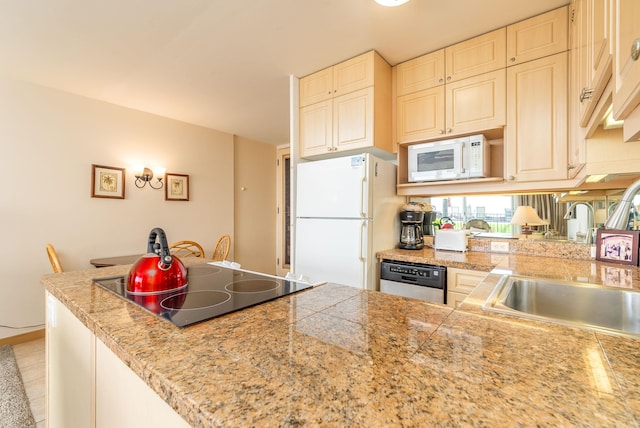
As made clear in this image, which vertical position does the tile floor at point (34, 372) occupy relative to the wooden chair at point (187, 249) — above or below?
below

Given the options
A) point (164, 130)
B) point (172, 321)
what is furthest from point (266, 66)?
point (172, 321)

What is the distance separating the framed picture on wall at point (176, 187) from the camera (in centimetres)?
358

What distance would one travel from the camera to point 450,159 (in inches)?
84.2

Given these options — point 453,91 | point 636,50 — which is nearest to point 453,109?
point 453,91

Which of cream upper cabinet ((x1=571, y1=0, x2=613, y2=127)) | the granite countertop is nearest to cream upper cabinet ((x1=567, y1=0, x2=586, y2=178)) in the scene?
cream upper cabinet ((x1=571, y1=0, x2=613, y2=127))

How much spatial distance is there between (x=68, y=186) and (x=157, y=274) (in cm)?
277

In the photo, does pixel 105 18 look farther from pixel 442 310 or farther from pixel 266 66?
pixel 442 310

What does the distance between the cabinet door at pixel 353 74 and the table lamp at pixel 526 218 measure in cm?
153

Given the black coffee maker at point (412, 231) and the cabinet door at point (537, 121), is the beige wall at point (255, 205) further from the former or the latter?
the cabinet door at point (537, 121)

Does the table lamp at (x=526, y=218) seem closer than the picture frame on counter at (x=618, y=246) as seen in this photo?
No

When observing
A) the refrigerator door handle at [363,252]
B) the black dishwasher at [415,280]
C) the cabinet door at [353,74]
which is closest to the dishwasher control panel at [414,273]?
the black dishwasher at [415,280]

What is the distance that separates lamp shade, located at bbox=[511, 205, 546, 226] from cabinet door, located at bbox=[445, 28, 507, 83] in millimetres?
1060

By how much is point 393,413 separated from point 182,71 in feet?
9.64

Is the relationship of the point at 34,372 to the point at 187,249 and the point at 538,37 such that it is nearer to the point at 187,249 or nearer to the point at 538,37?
the point at 187,249
